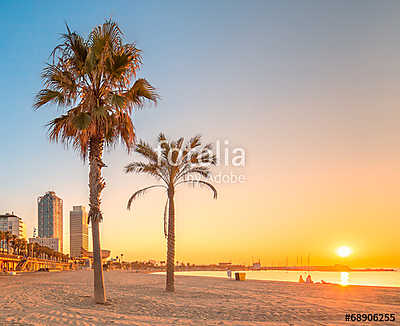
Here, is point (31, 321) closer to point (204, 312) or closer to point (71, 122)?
point (204, 312)

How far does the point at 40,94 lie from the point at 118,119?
2.92 m

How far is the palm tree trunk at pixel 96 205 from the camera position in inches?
555

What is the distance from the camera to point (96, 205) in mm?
14227

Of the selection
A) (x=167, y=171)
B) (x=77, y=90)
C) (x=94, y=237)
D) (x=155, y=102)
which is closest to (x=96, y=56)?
(x=77, y=90)

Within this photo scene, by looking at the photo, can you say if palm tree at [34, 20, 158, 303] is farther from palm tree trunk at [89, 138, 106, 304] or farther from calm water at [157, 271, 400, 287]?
calm water at [157, 271, 400, 287]

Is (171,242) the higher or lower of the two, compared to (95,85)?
lower

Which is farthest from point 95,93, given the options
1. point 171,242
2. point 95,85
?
point 171,242

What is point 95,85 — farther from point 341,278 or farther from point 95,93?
point 341,278

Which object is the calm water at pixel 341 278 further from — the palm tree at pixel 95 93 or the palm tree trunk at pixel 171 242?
the palm tree at pixel 95 93

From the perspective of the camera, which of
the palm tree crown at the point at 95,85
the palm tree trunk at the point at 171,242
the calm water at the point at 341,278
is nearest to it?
the palm tree crown at the point at 95,85

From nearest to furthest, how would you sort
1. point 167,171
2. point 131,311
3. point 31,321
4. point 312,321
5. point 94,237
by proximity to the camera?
1. point 31,321
2. point 312,321
3. point 131,311
4. point 94,237
5. point 167,171

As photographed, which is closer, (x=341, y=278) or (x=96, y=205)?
(x=96, y=205)

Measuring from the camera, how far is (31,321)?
10.2 meters

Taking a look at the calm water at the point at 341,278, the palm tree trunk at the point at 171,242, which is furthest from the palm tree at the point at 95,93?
the calm water at the point at 341,278
